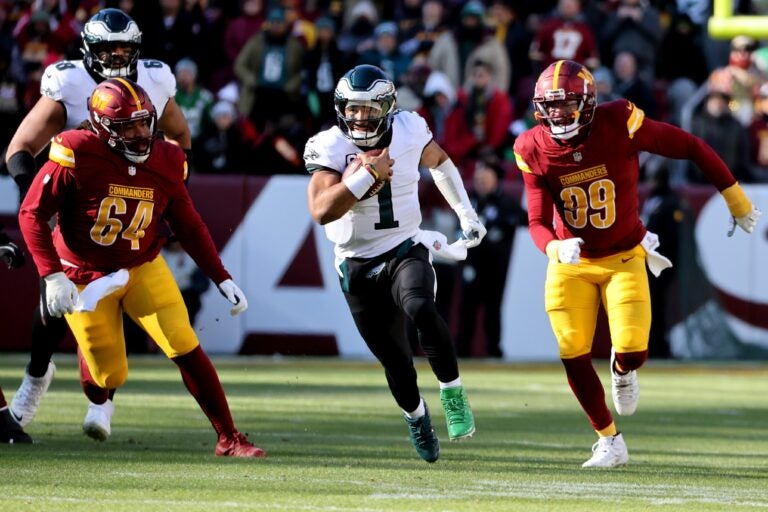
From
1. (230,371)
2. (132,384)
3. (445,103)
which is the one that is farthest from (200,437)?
(445,103)

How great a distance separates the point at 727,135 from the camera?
13930 mm

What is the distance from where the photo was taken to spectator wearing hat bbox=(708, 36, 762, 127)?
47.9ft

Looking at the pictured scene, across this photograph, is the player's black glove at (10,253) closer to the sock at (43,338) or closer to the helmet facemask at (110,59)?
the sock at (43,338)

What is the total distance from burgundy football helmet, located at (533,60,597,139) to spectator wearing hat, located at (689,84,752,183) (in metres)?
7.23

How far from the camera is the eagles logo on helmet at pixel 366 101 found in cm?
648

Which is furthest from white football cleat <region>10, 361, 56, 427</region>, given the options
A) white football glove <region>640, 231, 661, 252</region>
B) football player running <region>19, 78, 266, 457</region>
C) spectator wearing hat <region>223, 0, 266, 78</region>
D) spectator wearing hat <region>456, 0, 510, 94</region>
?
spectator wearing hat <region>223, 0, 266, 78</region>

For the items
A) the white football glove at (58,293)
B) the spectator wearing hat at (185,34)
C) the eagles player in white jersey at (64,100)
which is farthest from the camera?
the spectator wearing hat at (185,34)

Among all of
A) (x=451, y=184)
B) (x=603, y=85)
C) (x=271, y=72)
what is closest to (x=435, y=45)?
(x=271, y=72)

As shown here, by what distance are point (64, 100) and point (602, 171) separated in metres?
2.57

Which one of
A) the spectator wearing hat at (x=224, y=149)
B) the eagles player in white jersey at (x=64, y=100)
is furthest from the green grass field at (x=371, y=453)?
the spectator wearing hat at (x=224, y=149)

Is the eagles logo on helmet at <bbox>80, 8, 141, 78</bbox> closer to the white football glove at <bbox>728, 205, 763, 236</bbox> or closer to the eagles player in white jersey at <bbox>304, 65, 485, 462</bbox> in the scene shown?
the eagles player in white jersey at <bbox>304, 65, 485, 462</bbox>

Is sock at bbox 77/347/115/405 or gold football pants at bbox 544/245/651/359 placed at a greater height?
gold football pants at bbox 544/245/651/359

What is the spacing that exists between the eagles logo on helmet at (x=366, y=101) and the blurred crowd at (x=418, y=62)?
686cm

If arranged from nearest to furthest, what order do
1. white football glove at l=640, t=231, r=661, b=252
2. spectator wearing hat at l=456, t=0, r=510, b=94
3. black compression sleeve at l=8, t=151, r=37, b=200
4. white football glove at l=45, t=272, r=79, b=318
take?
white football glove at l=45, t=272, r=79, b=318 → white football glove at l=640, t=231, r=661, b=252 → black compression sleeve at l=8, t=151, r=37, b=200 → spectator wearing hat at l=456, t=0, r=510, b=94
